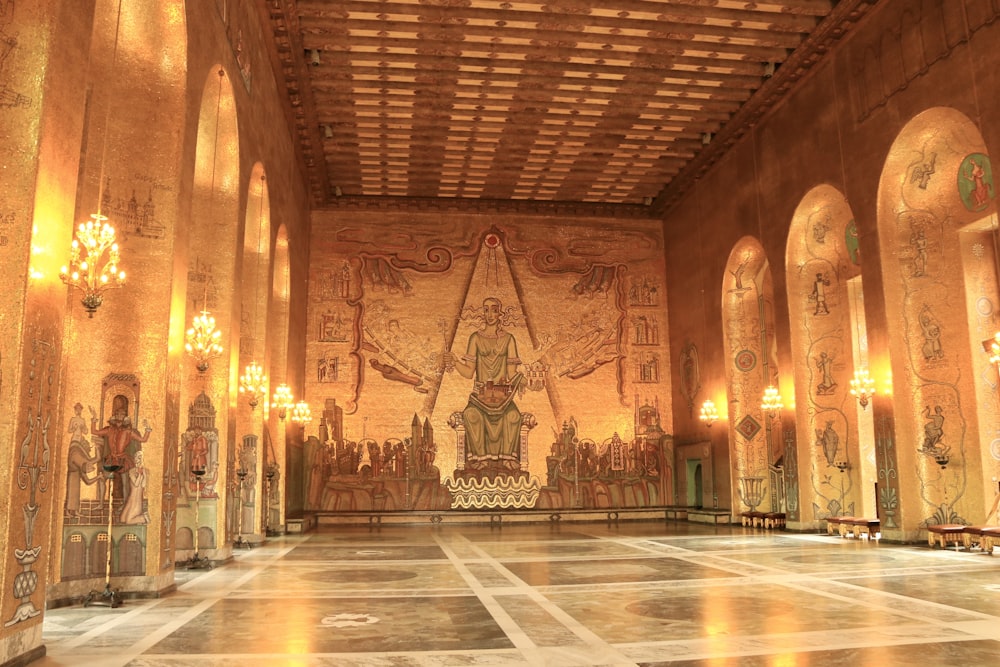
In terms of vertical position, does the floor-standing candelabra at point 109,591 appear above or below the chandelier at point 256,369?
below

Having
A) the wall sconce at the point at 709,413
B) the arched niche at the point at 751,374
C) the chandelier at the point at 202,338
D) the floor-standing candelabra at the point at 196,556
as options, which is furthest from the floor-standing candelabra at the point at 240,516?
the arched niche at the point at 751,374

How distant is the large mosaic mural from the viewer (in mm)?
19328

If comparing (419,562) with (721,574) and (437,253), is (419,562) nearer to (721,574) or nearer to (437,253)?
(721,574)

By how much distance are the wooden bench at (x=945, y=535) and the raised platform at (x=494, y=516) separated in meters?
8.60

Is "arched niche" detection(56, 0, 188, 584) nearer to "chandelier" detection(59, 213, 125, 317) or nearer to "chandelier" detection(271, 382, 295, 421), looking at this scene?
"chandelier" detection(59, 213, 125, 317)

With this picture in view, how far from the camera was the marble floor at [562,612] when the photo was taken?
508cm

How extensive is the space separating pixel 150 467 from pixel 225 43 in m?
5.63

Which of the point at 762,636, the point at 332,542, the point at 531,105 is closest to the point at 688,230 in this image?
the point at 531,105

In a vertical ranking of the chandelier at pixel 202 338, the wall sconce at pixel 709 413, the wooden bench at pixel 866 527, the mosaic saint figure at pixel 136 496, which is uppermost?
the chandelier at pixel 202 338

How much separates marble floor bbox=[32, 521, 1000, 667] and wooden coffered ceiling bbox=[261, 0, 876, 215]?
8543 millimetres

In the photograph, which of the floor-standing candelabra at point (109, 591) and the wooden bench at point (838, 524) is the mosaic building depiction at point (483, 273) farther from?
the wooden bench at point (838, 524)

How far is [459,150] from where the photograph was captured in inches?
713

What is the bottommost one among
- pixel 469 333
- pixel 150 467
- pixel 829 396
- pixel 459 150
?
pixel 150 467

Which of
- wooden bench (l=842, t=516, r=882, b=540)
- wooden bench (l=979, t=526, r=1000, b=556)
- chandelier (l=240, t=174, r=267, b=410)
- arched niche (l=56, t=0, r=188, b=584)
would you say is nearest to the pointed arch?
wooden bench (l=842, t=516, r=882, b=540)
